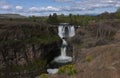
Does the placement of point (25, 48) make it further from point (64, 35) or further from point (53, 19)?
point (53, 19)

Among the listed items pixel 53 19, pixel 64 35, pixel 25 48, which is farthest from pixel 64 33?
pixel 53 19

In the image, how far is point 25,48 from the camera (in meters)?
91.1

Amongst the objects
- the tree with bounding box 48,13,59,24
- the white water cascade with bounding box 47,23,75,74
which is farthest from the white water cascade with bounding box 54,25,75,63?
the tree with bounding box 48,13,59,24

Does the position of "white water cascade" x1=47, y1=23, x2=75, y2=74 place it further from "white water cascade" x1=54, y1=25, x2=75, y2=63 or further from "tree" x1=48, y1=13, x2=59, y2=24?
"tree" x1=48, y1=13, x2=59, y2=24

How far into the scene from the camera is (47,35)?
332ft

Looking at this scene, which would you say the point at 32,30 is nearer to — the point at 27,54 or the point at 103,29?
the point at 27,54

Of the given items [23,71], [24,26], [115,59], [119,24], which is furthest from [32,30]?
[115,59]

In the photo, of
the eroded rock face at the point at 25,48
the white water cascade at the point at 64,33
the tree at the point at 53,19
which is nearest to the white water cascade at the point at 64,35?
the white water cascade at the point at 64,33

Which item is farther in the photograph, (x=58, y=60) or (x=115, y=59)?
(x=58, y=60)

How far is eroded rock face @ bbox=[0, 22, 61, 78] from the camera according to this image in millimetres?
86000

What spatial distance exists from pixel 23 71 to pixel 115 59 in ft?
227

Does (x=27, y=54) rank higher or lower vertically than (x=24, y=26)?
lower

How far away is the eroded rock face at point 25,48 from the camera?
282ft

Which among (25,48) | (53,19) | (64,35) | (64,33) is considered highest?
(53,19)
